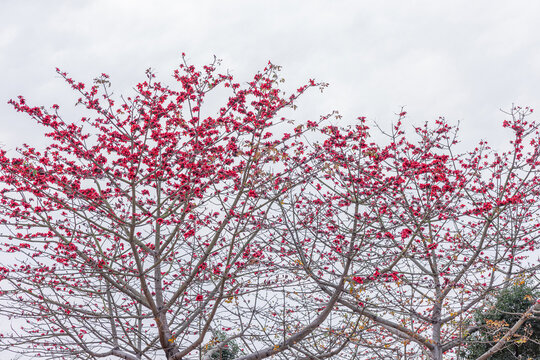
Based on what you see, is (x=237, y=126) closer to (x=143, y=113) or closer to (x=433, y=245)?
(x=143, y=113)

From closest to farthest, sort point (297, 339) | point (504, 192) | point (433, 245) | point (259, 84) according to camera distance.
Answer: point (297, 339) → point (259, 84) → point (433, 245) → point (504, 192)

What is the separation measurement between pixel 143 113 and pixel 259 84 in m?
1.75

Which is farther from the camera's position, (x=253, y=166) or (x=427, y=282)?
(x=427, y=282)

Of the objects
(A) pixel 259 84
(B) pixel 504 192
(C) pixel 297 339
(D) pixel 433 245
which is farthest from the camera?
(B) pixel 504 192

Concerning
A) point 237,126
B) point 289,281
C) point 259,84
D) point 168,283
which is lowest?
point 289,281

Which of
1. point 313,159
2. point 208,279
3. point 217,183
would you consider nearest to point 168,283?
point 208,279

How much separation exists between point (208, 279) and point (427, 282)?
373cm

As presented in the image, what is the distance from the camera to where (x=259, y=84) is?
20.6 ft

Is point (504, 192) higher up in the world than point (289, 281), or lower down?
higher up

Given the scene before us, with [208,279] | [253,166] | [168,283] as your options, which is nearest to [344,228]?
[253,166]

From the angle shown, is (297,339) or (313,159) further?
(313,159)

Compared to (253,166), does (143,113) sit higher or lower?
higher

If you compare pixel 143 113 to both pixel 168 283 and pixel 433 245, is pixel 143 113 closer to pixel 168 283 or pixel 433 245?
pixel 168 283

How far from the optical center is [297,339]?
584cm
